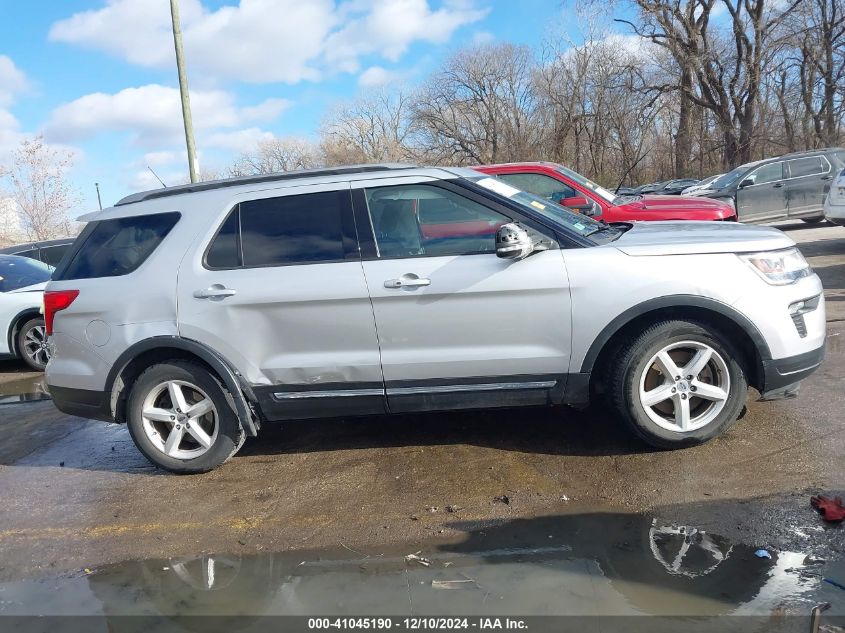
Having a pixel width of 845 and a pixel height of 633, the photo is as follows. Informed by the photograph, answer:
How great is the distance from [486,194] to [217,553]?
8.57ft

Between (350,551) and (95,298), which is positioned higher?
(95,298)

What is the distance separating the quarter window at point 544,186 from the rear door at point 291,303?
4182 mm

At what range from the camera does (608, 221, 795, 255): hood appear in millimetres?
4008

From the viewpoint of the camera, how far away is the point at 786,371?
400 cm

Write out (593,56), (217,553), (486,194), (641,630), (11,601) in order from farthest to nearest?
(593,56) → (486,194) → (217,553) → (11,601) → (641,630)

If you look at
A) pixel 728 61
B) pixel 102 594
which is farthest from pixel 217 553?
pixel 728 61

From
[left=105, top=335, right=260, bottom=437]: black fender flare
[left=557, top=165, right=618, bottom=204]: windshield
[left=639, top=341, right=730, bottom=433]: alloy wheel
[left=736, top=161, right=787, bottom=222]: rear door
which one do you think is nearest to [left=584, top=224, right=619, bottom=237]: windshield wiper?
[left=639, top=341, right=730, bottom=433]: alloy wheel

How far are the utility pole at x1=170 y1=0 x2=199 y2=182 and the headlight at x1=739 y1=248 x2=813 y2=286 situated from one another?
32.1 ft

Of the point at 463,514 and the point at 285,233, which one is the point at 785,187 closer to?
the point at 285,233

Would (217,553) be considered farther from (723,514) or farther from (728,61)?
(728,61)

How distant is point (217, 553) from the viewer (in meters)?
3.55

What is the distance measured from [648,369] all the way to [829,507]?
1.18 metres

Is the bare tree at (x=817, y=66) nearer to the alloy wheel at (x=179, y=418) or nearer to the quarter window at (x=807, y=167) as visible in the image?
the quarter window at (x=807, y=167)

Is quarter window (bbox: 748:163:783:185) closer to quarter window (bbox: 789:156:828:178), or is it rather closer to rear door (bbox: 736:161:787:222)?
rear door (bbox: 736:161:787:222)
